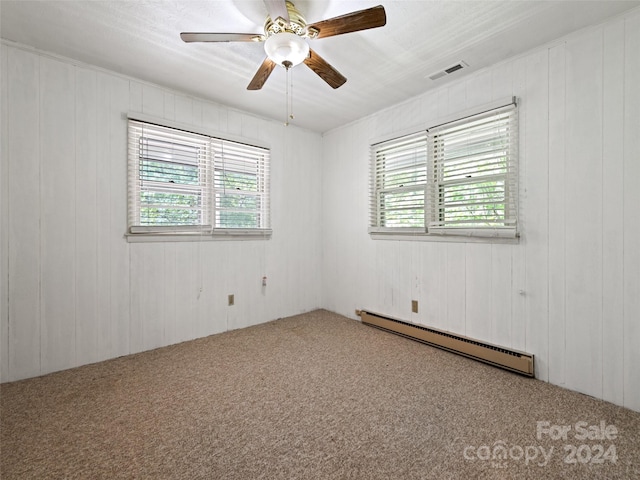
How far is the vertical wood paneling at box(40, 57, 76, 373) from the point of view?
7.82 feet

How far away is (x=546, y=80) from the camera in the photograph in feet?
7.47

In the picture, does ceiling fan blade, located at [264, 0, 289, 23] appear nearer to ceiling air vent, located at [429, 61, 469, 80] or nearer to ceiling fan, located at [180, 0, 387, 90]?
ceiling fan, located at [180, 0, 387, 90]

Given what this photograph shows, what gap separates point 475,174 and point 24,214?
3739 mm

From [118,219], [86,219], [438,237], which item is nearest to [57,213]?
[86,219]

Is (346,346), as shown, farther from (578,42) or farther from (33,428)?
(578,42)

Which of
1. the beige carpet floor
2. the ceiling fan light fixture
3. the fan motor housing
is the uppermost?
the fan motor housing

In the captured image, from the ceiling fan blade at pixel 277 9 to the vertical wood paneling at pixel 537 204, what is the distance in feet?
6.48

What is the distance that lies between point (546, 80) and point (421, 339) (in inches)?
96.9

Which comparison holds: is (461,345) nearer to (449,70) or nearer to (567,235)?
(567,235)

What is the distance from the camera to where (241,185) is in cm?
356

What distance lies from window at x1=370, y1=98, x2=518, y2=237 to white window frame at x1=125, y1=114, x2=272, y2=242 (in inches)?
56.6

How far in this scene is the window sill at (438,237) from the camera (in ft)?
8.23

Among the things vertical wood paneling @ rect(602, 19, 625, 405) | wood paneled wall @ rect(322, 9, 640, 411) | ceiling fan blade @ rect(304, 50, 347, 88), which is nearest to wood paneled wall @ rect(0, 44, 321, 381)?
ceiling fan blade @ rect(304, 50, 347, 88)

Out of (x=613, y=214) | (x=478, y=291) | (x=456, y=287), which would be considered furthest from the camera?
(x=456, y=287)
